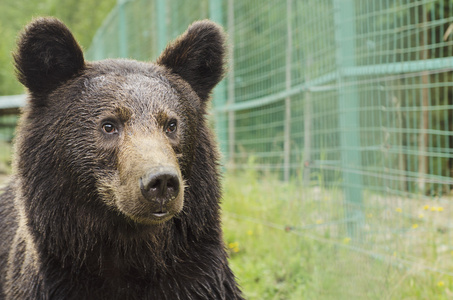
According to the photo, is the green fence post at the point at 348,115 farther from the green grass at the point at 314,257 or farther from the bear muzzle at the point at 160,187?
the bear muzzle at the point at 160,187

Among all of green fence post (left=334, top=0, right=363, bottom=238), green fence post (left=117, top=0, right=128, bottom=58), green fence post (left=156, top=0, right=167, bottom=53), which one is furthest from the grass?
green fence post (left=117, top=0, right=128, bottom=58)

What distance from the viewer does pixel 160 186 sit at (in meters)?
2.64

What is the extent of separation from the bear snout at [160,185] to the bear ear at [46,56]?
104 centimetres

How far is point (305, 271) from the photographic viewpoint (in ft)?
15.9

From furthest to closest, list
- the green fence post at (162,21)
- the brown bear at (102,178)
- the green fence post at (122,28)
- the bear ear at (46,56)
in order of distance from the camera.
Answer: the green fence post at (122,28)
the green fence post at (162,21)
the bear ear at (46,56)
the brown bear at (102,178)

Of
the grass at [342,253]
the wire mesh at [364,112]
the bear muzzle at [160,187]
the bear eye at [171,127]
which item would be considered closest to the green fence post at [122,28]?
the wire mesh at [364,112]

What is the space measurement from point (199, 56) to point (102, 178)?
109 cm

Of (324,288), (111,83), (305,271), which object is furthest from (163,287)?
(305,271)

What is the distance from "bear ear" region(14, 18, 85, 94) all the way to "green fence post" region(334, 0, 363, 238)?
257 centimetres

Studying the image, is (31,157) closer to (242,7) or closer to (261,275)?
(261,275)

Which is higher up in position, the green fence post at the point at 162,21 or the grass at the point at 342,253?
the green fence post at the point at 162,21

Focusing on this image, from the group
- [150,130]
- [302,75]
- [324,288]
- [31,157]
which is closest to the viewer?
[150,130]

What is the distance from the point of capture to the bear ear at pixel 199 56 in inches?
138

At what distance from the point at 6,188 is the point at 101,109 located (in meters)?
1.79
